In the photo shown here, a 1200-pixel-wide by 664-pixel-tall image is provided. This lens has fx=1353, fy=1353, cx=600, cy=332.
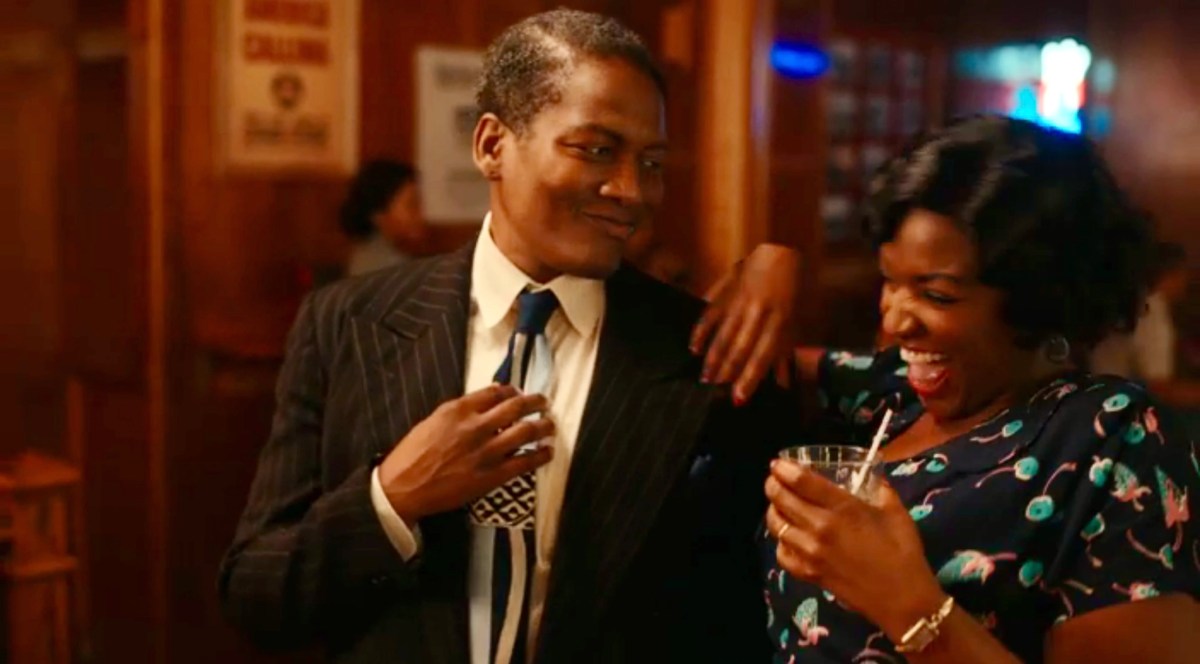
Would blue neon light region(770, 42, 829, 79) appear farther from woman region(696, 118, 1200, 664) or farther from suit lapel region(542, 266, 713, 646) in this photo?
woman region(696, 118, 1200, 664)

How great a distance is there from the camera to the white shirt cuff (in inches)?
58.6

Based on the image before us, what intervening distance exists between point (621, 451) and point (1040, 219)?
530 millimetres

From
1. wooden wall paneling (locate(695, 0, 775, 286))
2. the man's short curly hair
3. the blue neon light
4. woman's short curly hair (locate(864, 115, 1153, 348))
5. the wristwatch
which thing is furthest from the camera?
the blue neon light

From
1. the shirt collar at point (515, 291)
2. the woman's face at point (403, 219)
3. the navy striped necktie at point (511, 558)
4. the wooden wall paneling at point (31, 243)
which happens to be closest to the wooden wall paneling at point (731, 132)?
the woman's face at point (403, 219)

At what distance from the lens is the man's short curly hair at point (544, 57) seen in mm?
1593

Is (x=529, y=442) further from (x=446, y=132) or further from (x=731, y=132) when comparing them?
(x=731, y=132)

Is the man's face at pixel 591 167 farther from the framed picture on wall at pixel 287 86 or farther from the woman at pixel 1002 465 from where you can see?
the framed picture on wall at pixel 287 86

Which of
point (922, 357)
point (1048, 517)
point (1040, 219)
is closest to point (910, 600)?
point (1048, 517)

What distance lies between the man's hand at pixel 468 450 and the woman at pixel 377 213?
2929mm

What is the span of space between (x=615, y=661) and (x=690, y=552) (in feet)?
0.53

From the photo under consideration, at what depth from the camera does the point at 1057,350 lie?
1.42m

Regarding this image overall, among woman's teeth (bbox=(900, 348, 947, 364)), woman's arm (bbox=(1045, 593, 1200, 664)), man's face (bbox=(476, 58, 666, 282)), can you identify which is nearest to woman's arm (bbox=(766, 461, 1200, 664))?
woman's arm (bbox=(1045, 593, 1200, 664))

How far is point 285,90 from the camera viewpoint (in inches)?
171

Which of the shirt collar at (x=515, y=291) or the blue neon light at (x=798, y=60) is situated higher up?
the blue neon light at (x=798, y=60)
